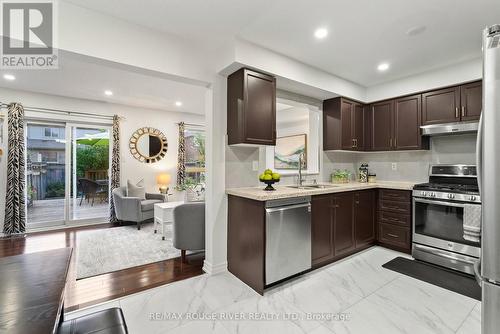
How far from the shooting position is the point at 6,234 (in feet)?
13.9

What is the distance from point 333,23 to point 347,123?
1.90 metres

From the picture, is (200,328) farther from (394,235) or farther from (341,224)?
(394,235)

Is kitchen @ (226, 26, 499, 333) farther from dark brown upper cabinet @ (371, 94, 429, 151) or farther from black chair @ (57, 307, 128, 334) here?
black chair @ (57, 307, 128, 334)

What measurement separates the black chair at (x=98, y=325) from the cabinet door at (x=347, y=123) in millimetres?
3609

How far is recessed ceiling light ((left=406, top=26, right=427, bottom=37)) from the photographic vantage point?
238cm

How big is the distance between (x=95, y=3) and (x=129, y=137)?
13.1 ft

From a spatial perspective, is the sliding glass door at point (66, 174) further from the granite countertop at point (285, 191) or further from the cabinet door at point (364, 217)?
the cabinet door at point (364, 217)

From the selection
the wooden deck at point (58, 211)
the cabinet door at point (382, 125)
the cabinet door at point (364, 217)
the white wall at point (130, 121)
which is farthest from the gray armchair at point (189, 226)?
the wooden deck at point (58, 211)

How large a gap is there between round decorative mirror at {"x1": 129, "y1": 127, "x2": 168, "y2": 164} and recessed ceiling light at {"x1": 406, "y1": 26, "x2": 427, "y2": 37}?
17.8 ft

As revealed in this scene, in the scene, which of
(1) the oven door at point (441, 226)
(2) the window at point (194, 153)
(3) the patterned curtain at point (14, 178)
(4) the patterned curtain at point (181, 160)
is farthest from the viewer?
(2) the window at point (194, 153)

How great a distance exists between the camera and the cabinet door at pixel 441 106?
127 inches

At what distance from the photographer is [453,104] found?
3.24 meters

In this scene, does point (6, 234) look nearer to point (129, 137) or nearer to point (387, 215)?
point (129, 137)

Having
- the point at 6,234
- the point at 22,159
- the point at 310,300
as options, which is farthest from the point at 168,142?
the point at 310,300
